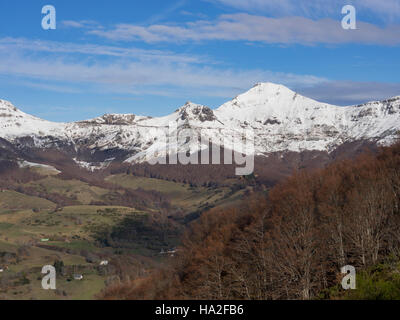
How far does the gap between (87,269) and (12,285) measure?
29949 millimetres

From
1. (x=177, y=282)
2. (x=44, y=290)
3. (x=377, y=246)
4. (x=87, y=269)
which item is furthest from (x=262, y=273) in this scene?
(x=87, y=269)

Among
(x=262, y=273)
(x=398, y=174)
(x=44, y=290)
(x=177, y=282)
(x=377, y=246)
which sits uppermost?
(x=398, y=174)

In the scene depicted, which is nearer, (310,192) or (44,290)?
(310,192)

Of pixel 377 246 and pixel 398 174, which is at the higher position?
pixel 398 174

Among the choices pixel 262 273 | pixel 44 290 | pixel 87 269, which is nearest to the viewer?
pixel 262 273

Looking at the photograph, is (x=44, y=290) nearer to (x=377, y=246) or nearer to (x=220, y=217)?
(x=220, y=217)
